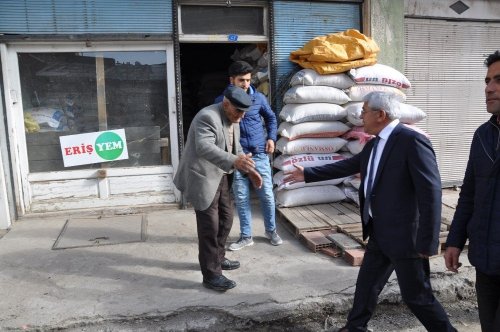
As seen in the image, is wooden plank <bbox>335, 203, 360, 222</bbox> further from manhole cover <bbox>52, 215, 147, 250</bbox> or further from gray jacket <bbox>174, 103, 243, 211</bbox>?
manhole cover <bbox>52, 215, 147, 250</bbox>

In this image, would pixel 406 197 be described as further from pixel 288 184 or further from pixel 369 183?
pixel 288 184

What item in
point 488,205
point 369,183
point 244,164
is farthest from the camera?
point 244,164

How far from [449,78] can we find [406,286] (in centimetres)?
473

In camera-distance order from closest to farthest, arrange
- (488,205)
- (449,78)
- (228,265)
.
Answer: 1. (488,205)
2. (228,265)
3. (449,78)

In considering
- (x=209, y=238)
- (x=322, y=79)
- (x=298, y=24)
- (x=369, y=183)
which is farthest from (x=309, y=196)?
(x=369, y=183)

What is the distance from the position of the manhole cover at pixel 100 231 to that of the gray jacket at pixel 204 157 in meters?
1.56

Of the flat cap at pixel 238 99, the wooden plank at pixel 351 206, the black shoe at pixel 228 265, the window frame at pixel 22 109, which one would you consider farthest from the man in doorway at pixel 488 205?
the window frame at pixel 22 109

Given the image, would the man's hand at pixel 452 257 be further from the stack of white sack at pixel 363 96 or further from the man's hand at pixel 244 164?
the stack of white sack at pixel 363 96

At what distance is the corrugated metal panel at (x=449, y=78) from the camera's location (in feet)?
20.0

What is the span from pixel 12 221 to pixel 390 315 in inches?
173

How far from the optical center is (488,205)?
2076mm

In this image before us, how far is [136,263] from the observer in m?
4.02

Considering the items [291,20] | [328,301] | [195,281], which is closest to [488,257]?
[328,301]

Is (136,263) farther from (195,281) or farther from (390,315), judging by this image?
(390,315)
